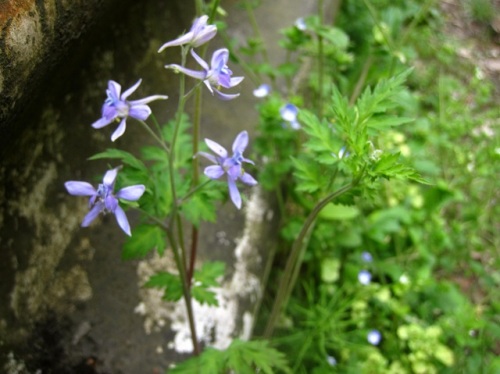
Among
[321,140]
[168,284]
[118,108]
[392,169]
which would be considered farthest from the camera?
[168,284]

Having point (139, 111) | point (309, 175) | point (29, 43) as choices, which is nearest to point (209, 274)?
point (309, 175)

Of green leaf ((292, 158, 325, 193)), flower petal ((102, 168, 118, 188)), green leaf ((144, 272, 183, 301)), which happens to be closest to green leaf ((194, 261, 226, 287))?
green leaf ((144, 272, 183, 301))

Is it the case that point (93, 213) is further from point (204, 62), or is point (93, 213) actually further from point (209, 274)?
point (209, 274)

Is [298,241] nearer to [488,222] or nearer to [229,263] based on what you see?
[229,263]

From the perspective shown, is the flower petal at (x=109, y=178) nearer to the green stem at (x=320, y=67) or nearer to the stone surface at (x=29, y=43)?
the stone surface at (x=29, y=43)

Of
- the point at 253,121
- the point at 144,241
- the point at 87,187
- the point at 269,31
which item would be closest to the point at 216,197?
the point at 144,241

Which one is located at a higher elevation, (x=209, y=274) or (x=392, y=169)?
(x=392, y=169)
